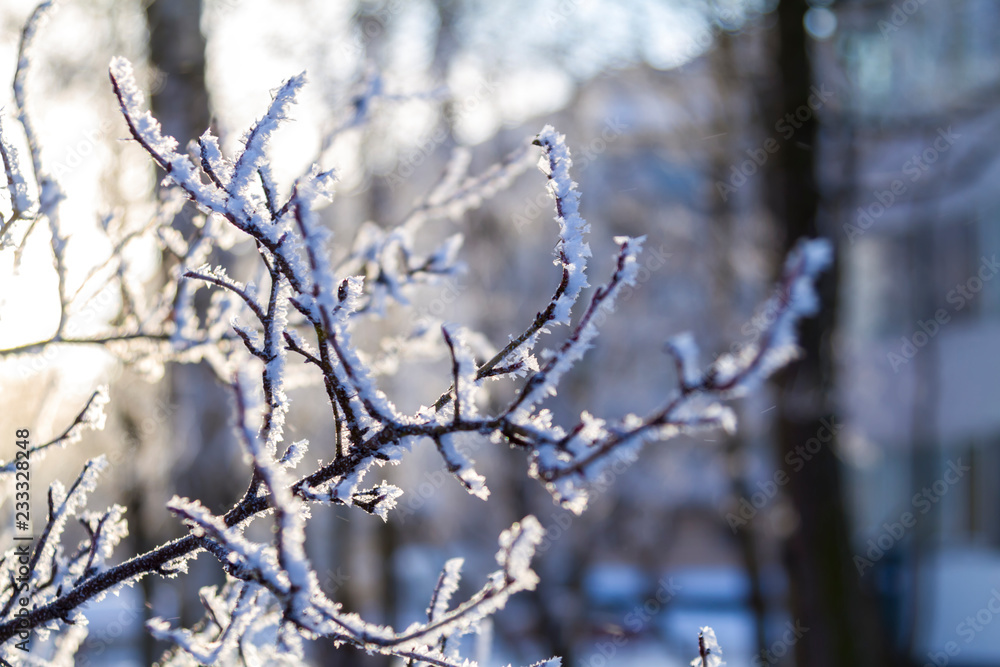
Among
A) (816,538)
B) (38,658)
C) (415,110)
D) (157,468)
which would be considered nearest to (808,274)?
(38,658)

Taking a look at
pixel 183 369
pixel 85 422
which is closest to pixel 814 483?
pixel 183 369

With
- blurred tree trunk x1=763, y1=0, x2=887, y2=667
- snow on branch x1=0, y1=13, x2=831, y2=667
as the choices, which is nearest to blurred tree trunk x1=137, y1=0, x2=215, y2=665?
snow on branch x1=0, y1=13, x2=831, y2=667

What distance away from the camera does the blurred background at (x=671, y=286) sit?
588cm

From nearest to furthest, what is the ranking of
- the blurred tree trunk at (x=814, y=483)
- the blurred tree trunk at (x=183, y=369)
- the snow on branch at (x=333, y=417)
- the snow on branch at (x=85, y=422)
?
the snow on branch at (x=333, y=417)
the snow on branch at (x=85, y=422)
the blurred tree trunk at (x=183, y=369)
the blurred tree trunk at (x=814, y=483)

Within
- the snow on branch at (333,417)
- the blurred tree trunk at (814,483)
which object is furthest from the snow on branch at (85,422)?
the blurred tree trunk at (814,483)

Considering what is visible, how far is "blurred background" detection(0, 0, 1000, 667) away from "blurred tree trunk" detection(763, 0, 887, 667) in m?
0.02

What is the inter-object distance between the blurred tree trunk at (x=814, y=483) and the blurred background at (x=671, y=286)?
0.9 inches

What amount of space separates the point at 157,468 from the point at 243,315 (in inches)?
227

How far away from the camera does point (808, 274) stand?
84 cm

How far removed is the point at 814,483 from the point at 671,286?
6822 millimetres

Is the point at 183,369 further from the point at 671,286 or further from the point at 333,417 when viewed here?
the point at 671,286

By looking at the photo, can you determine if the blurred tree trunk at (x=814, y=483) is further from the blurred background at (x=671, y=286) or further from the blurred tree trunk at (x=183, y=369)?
the blurred tree trunk at (x=183, y=369)

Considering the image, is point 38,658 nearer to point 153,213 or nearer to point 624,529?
point 153,213

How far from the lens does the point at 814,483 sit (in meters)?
6.09
